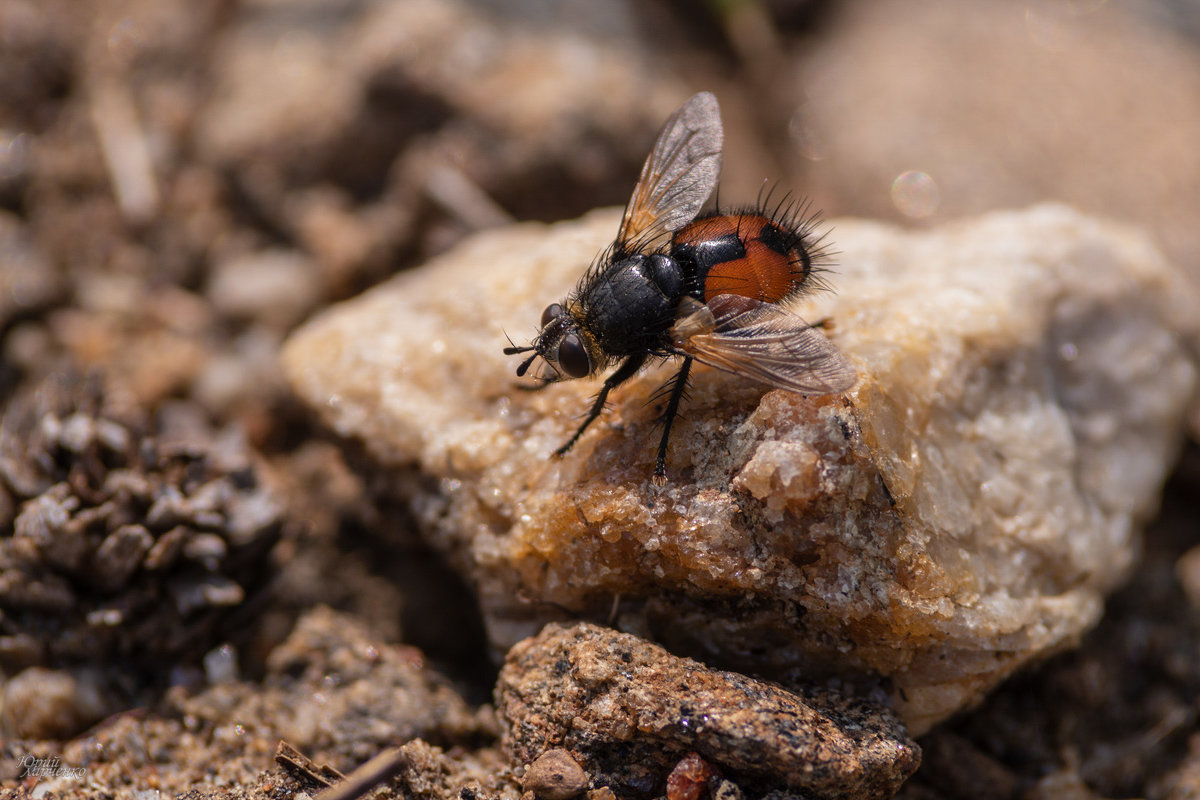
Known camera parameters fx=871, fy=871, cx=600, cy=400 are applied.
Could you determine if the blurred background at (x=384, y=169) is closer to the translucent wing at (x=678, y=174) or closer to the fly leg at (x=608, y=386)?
the fly leg at (x=608, y=386)

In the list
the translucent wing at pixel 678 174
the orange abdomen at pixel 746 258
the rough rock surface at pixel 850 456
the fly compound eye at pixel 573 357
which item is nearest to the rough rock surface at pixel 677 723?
the rough rock surface at pixel 850 456

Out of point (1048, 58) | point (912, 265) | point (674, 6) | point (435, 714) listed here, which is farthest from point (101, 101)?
point (1048, 58)

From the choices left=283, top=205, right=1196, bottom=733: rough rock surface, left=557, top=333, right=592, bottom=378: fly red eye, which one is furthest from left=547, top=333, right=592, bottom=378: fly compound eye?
left=283, top=205, right=1196, bottom=733: rough rock surface

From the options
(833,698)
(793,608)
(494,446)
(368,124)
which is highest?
(368,124)

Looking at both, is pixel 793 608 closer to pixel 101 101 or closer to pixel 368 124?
pixel 368 124

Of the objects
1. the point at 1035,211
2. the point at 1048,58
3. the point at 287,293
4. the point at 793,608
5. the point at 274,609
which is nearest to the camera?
the point at 793,608
